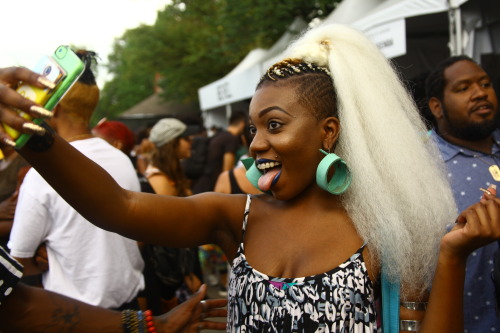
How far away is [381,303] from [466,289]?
971 mm

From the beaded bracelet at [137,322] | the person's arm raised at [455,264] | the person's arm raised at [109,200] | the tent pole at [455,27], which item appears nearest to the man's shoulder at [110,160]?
the beaded bracelet at [137,322]

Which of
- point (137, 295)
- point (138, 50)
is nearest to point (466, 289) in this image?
point (137, 295)

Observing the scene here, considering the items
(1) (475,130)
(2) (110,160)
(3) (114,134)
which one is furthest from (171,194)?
(1) (475,130)

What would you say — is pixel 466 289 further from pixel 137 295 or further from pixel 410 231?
pixel 137 295

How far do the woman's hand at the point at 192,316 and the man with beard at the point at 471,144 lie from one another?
4.09ft

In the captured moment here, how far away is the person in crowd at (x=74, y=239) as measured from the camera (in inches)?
92.4

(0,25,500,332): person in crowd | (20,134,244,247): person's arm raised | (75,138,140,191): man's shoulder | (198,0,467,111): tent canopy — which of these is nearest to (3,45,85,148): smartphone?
(20,134,244,247): person's arm raised

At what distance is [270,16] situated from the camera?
12.9 m

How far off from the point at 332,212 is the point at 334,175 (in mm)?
139

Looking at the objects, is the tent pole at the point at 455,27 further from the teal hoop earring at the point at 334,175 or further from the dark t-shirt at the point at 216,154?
the teal hoop earring at the point at 334,175

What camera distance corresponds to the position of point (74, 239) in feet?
7.96

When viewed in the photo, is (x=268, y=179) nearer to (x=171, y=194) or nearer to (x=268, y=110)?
(x=268, y=110)

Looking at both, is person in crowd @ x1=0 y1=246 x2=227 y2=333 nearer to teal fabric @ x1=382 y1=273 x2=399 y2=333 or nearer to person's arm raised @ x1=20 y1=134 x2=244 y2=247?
person's arm raised @ x1=20 y1=134 x2=244 y2=247

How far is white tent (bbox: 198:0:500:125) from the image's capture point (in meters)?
5.43
